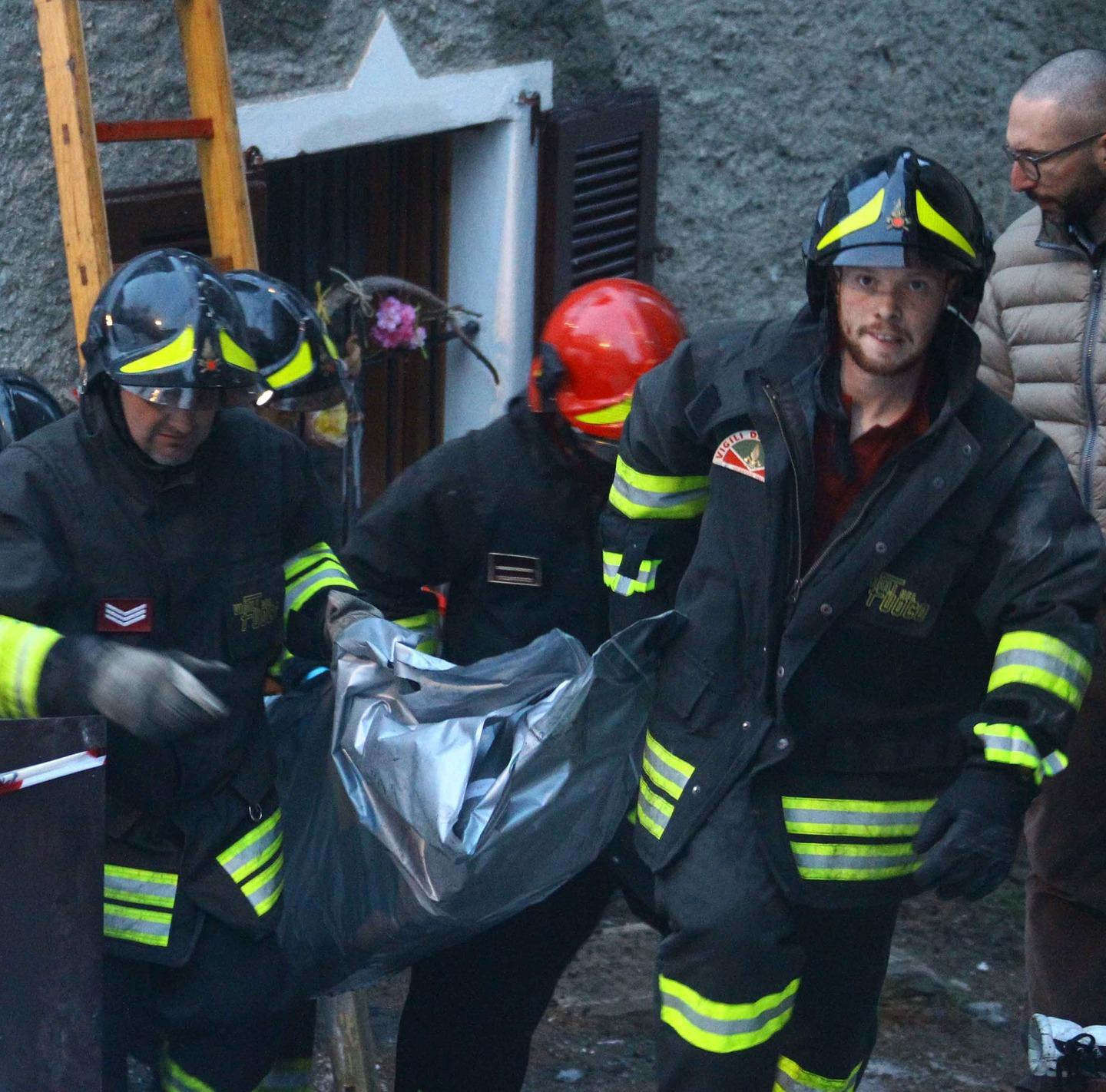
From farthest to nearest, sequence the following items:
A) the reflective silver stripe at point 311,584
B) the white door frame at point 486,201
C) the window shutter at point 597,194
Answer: the window shutter at point 597,194
the white door frame at point 486,201
the reflective silver stripe at point 311,584

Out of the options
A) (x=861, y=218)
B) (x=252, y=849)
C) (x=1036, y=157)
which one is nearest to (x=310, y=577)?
(x=252, y=849)

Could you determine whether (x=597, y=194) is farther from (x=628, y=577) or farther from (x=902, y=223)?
(x=902, y=223)

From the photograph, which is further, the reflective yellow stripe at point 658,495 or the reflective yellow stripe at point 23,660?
the reflective yellow stripe at point 658,495

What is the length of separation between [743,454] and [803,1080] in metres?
1.14

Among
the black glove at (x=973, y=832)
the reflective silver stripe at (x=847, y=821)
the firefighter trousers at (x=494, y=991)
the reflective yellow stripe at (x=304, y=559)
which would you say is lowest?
the firefighter trousers at (x=494, y=991)

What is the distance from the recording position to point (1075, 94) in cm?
363

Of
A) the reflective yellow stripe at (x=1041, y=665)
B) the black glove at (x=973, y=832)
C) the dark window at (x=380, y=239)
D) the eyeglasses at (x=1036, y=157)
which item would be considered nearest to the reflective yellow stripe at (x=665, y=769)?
the black glove at (x=973, y=832)

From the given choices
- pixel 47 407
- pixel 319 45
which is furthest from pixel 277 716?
pixel 319 45

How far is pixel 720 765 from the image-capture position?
2.92 m

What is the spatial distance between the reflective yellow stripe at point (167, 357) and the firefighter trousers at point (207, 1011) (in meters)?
0.90

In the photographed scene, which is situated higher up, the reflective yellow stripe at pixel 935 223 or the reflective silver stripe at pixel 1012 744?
the reflective yellow stripe at pixel 935 223

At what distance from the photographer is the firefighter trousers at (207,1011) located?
9.44 feet

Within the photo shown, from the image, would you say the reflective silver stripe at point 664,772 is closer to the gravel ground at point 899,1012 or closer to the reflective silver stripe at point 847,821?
the reflective silver stripe at point 847,821

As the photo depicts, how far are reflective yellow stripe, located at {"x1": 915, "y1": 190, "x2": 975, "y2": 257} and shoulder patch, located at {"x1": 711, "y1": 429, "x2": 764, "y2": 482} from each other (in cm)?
42
